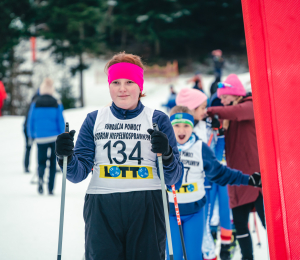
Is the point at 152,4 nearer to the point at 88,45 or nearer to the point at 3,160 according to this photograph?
the point at 88,45

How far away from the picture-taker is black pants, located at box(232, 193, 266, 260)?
314 centimetres

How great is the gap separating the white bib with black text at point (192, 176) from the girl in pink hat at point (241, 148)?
2.01 ft

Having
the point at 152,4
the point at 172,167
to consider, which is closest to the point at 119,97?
the point at 172,167

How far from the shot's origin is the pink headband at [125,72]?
6.34 ft

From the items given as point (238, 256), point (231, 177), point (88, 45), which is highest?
point (88, 45)

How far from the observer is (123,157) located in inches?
72.1

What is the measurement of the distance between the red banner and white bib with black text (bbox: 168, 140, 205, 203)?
97 centimetres

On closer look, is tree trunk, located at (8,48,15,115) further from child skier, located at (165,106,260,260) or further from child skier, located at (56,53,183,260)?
child skier, located at (56,53,183,260)

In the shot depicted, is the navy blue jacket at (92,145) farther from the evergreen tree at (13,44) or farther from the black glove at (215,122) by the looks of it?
the evergreen tree at (13,44)

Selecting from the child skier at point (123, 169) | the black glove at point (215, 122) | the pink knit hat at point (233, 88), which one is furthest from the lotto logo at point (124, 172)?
the pink knit hat at point (233, 88)

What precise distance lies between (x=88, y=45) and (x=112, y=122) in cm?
2115

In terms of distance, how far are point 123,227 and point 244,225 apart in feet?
5.84

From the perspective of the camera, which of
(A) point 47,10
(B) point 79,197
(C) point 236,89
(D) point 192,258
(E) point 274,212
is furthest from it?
(A) point 47,10

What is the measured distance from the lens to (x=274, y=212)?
1.82 m
